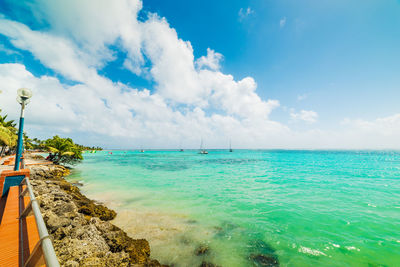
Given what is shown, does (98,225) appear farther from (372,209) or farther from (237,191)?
(372,209)

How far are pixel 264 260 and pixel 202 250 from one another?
8.15 ft

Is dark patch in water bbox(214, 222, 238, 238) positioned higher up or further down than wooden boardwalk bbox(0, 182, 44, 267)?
further down

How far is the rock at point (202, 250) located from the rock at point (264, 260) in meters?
1.79

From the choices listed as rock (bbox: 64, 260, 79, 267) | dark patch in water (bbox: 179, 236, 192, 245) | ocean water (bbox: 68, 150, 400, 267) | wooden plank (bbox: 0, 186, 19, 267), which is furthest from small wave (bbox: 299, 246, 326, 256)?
wooden plank (bbox: 0, 186, 19, 267)

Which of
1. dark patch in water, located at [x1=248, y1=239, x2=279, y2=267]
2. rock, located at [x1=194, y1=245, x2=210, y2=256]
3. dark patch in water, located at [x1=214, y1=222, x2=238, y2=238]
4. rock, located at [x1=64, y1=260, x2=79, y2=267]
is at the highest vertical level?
rock, located at [x1=64, y1=260, x2=79, y2=267]

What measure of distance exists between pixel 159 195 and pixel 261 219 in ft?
29.4

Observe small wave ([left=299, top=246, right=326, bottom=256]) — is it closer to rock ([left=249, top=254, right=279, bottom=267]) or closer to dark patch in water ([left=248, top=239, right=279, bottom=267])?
dark patch in water ([left=248, top=239, right=279, bottom=267])

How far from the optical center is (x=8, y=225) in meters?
4.25

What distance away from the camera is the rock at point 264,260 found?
613cm

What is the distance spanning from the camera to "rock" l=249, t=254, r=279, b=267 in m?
6.13

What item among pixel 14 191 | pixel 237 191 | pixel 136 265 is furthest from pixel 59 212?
pixel 237 191

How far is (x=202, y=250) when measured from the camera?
6.75 metres

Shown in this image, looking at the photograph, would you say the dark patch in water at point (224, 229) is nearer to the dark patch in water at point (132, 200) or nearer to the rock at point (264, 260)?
the rock at point (264, 260)

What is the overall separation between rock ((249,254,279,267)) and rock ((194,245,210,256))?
1.79 meters
